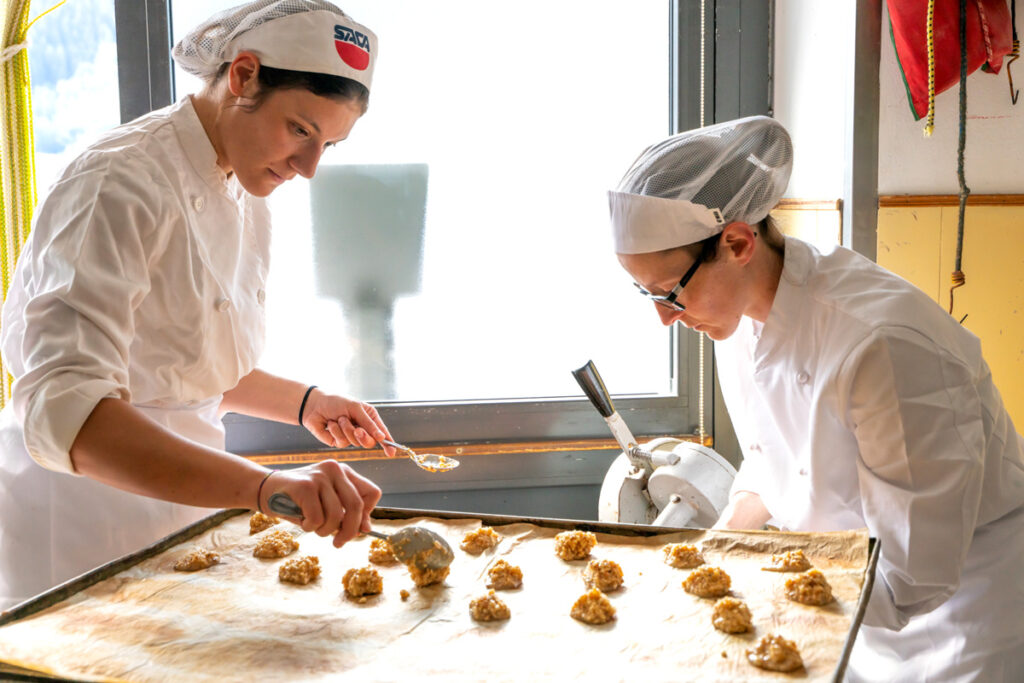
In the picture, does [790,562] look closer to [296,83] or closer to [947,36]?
[296,83]

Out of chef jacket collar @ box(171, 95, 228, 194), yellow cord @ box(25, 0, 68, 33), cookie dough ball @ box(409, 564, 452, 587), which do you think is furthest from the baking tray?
yellow cord @ box(25, 0, 68, 33)

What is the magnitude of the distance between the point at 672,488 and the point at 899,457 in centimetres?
80

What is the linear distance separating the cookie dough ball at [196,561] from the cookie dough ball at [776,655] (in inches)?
37.5

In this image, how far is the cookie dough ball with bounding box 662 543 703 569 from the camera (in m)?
1.55

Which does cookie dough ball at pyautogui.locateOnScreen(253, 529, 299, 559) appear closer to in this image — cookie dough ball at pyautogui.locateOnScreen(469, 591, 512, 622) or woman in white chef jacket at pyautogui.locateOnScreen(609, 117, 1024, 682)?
cookie dough ball at pyautogui.locateOnScreen(469, 591, 512, 622)

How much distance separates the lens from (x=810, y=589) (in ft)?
4.50

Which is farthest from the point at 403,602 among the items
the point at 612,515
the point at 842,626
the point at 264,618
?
the point at 612,515

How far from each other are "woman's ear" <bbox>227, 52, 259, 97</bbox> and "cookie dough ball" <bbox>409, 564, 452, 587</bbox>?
0.90m

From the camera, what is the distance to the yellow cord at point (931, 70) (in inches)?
95.9

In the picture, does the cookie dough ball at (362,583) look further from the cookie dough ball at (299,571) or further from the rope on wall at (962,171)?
the rope on wall at (962,171)

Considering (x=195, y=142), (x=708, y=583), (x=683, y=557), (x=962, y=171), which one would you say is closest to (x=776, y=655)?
(x=708, y=583)

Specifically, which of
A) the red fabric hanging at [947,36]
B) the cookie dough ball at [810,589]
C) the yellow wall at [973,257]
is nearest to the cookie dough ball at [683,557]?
the cookie dough ball at [810,589]

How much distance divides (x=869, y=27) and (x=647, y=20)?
2.73 feet

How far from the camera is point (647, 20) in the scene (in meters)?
3.13
